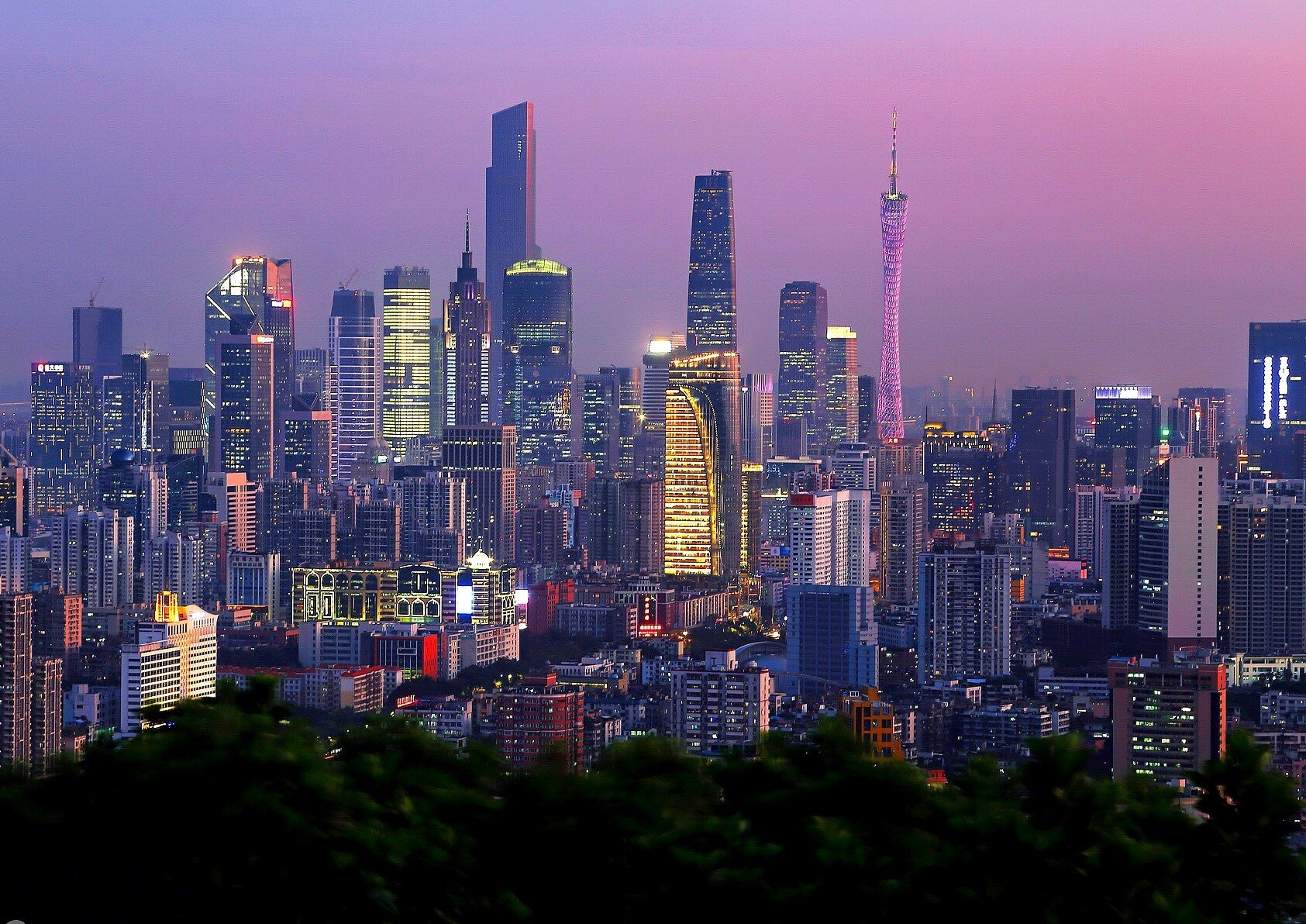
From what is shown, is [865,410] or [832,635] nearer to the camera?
[832,635]

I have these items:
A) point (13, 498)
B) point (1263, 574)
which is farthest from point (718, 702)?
point (13, 498)

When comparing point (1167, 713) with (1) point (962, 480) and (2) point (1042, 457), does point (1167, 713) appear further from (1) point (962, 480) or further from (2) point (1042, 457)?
(2) point (1042, 457)

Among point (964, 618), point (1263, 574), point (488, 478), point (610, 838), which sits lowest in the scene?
point (964, 618)

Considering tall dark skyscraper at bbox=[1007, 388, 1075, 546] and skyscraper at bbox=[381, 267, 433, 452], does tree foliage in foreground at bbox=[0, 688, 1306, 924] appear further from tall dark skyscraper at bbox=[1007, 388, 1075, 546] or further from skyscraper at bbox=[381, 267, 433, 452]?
skyscraper at bbox=[381, 267, 433, 452]

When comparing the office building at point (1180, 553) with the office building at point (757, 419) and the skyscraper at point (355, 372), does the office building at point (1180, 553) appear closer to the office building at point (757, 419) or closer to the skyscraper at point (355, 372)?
the office building at point (757, 419)

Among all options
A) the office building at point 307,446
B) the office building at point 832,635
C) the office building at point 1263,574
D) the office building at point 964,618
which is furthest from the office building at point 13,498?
the office building at point 1263,574

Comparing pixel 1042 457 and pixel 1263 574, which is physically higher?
pixel 1042 457

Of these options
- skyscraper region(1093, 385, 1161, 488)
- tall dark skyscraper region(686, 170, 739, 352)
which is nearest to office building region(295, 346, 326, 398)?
tall dark skyscraper region(686, 170, 739, 352)

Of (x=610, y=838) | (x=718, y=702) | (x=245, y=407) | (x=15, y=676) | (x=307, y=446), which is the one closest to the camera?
(x=610, y=838)
